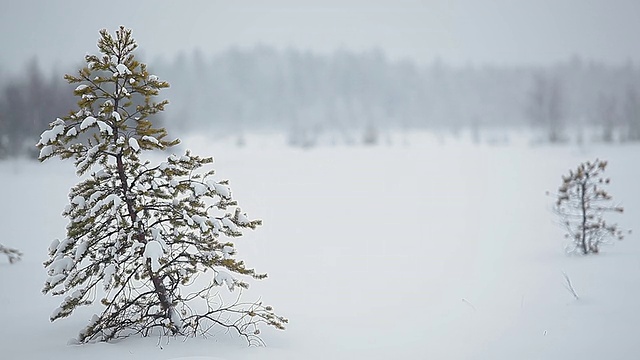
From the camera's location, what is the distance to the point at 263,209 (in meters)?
15.6

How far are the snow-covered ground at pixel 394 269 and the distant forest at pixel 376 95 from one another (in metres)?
12.4

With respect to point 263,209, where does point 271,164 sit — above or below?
above

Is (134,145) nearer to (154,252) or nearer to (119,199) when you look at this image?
(119,199)

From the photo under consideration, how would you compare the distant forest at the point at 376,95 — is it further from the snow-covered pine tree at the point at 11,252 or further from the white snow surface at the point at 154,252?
the white snow surface at the point at 154,252

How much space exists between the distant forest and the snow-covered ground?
1244 centimetres

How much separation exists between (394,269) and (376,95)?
35.1 meters

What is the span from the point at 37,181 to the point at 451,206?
549 inches

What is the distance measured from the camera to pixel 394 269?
30.3 ft

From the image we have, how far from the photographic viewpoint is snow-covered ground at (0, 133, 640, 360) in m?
4.83

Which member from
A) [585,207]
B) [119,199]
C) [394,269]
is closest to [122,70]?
[119,199]

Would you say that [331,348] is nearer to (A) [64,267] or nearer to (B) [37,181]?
(A) [64,267]

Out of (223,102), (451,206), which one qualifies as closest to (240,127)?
(223,102)

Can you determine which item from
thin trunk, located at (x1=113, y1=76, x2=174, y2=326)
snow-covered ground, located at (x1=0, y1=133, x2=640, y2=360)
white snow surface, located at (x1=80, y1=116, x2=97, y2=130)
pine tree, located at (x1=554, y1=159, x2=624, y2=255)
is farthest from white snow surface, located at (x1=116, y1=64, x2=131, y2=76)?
pine tree, located at (x1=554, y1=159, x2=624, y2=255)

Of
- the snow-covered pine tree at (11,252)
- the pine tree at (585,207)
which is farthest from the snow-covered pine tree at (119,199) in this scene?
the pine tree at (585,207)
